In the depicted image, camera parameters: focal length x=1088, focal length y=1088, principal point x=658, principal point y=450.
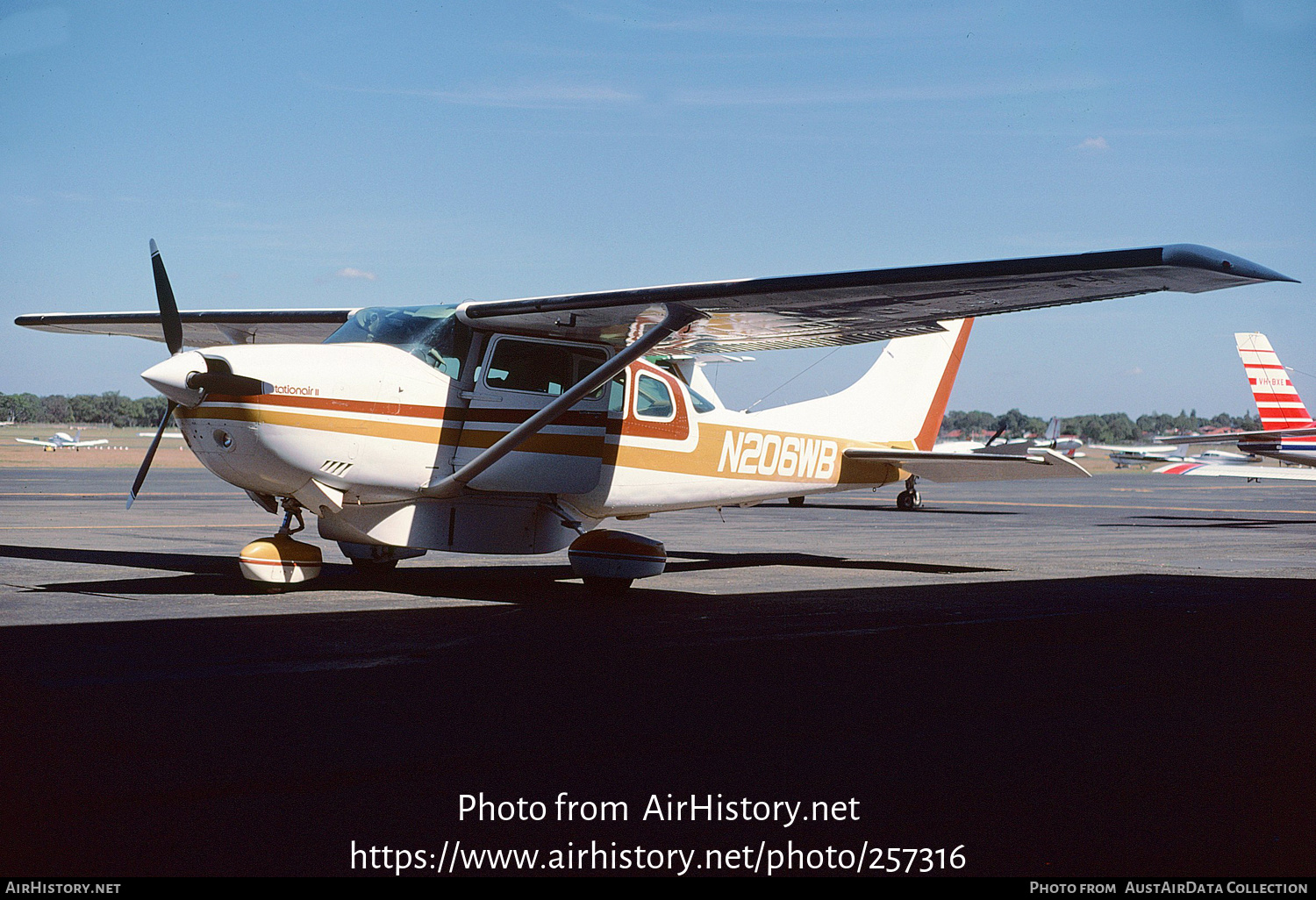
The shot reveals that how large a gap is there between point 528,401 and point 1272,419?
23658 mm

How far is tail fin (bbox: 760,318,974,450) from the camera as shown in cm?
1427

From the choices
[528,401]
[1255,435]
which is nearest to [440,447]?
[528,401]

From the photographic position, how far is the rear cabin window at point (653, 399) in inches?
451

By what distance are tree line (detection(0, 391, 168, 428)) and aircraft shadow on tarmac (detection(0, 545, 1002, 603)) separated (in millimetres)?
141507

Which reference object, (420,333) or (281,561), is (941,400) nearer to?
(420,333)

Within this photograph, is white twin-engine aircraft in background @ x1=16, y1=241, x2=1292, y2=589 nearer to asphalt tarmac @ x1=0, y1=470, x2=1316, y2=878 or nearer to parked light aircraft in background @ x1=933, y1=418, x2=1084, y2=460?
asphalt tarmac @ x1=0, y1=470, x2=1316, y2=878

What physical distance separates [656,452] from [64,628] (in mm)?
5952

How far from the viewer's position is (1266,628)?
858 centimetres

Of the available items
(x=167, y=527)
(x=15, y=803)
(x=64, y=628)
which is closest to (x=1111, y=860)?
(x=15, y=803)

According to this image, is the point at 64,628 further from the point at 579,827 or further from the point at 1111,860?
the point at 1111,860

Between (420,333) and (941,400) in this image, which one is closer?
(420,333)

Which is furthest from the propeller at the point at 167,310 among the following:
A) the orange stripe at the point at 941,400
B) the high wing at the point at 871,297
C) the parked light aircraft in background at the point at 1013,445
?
the parked light aircraft in background at the point at 1013,445

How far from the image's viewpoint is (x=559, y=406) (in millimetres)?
9727

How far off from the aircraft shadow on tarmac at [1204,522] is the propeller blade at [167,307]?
1833cm
